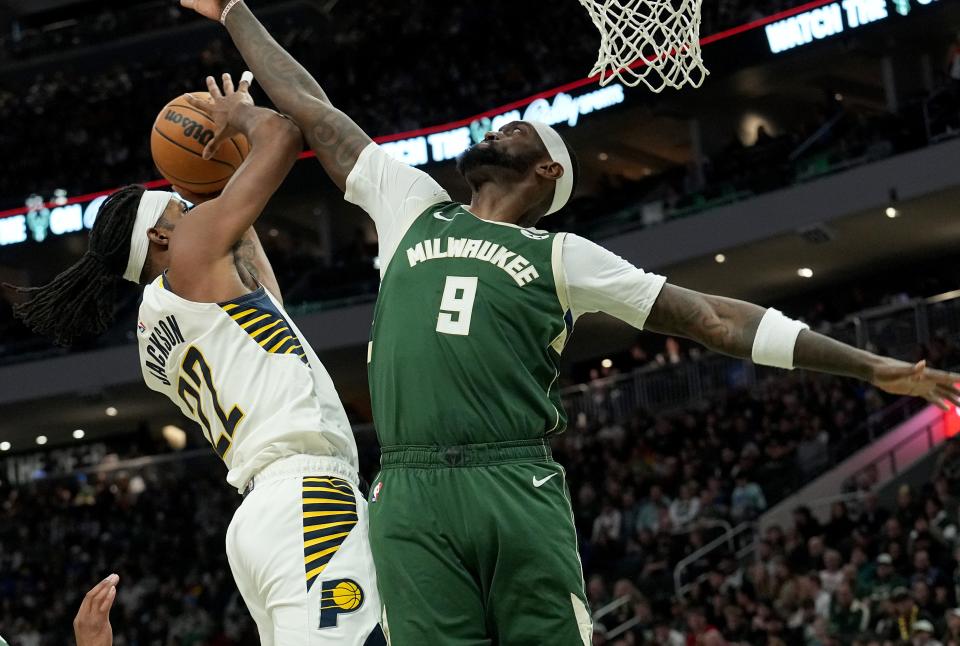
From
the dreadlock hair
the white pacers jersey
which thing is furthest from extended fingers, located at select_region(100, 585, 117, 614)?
the dreadlock hair

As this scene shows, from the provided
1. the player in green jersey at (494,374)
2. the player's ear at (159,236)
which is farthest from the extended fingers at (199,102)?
the player in green jersey at (494,374)

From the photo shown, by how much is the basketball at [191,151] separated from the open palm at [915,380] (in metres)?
2.29

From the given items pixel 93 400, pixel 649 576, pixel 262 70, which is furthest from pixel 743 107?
pixel 262 70

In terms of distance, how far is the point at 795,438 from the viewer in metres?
17.9

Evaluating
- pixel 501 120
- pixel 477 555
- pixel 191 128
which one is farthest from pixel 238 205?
pixel 501 120

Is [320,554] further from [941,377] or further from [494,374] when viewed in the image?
[941,377]

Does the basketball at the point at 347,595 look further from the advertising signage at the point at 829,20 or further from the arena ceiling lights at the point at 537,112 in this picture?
the advertising signage at the point at 829,20

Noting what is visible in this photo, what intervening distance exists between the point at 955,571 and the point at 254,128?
33.8 feet

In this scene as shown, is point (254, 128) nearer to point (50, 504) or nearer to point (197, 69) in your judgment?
point (50, 504)

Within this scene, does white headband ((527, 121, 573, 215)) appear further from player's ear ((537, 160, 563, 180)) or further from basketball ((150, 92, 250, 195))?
basketball ((150, 92, 250, 195))

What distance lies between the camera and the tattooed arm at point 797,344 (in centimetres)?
364

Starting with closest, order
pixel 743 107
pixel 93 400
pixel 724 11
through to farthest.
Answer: pixel 724 11 < pixel 743 107 < pixel 93 400

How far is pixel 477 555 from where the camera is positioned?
3.63 meters

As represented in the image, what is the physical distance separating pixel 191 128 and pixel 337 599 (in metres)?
1.81
